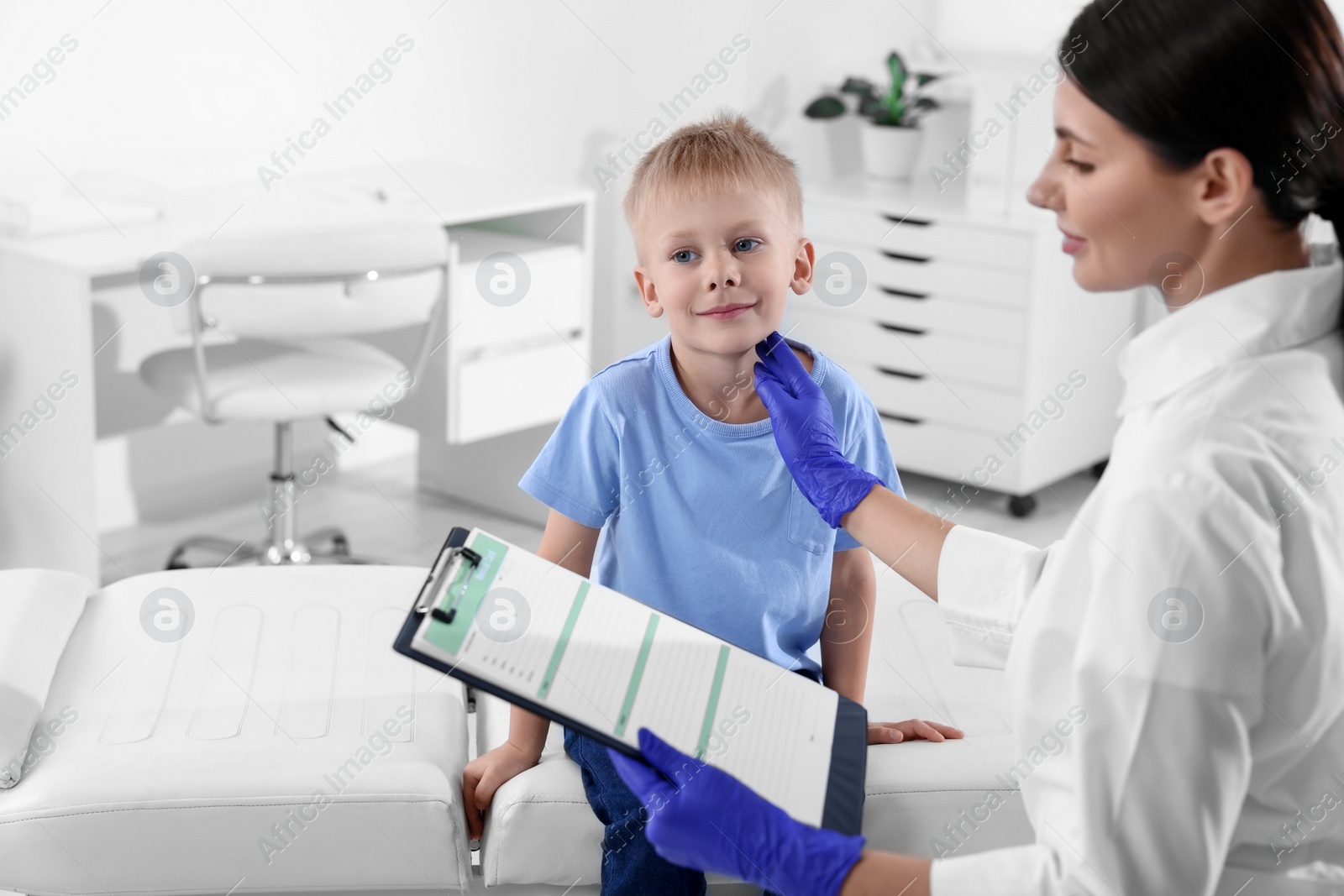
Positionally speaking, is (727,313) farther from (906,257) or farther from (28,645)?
(906,257)

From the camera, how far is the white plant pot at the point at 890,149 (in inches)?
141

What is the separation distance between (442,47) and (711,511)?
7.74 ft

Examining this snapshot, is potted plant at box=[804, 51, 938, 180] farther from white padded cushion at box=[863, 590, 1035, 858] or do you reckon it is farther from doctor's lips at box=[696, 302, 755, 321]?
doctor's lips at box=[696, 302, 755, 321]

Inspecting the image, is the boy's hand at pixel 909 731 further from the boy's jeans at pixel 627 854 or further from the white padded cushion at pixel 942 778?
the boy's jeans at pixel 627 854

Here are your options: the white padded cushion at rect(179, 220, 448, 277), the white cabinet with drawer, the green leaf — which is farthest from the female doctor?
the green leaf

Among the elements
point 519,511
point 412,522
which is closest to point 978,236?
point 519,511

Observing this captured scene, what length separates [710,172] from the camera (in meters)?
1.41

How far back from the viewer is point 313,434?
3.54m

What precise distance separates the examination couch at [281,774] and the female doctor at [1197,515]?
32 cm

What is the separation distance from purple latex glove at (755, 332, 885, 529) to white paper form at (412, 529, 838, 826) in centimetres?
17

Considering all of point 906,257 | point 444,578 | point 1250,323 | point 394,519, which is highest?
Answer: point 906,257

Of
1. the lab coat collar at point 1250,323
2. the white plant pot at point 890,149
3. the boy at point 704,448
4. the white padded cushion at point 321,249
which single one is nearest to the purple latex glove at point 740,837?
the boy at point 704,448

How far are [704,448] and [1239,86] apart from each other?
2.19 feet

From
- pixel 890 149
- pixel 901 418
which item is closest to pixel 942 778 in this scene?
pixel 901 418
